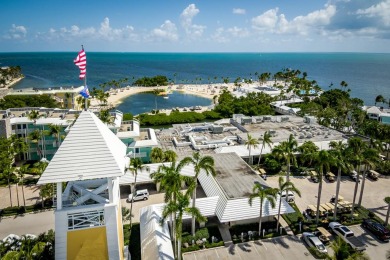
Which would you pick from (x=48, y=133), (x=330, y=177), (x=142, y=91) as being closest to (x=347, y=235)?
(x=330, y=177)

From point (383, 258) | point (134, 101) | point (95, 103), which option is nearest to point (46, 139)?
point (383, 258)

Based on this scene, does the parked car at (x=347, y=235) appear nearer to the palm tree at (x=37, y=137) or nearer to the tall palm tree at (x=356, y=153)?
the tall palm tree at (x=356, y=153)

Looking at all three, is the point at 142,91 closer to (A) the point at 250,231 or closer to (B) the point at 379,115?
(B) the point at 379,115

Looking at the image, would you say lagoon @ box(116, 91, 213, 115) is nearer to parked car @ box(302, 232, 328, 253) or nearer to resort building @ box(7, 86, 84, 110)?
resort building @ box(7, 86, 84, 110)

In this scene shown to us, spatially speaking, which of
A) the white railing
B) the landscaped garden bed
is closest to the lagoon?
the landscaped garden bed

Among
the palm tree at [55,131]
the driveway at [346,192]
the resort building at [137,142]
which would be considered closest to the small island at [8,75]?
the palm tree at [55,131]

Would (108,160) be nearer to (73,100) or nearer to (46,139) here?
(46,139)
